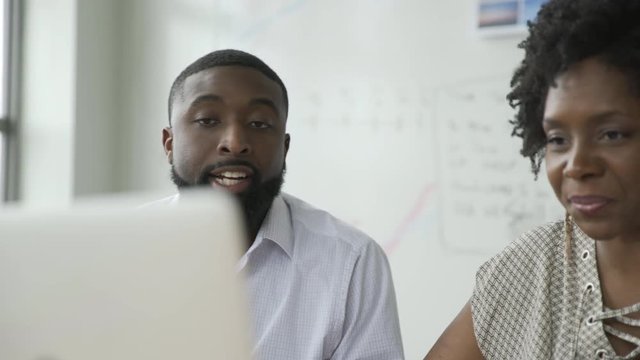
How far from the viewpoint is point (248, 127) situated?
4.16 ft

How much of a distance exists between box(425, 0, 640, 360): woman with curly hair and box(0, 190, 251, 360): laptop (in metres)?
0.60

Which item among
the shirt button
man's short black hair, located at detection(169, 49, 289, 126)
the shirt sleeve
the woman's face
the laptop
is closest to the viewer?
the laptop

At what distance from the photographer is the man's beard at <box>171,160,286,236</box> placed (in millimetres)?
1247

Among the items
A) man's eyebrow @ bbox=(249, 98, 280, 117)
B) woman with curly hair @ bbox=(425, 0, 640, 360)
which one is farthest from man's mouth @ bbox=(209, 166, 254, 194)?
woman with curly hair @ bbox=(425, 0, 640, 360)

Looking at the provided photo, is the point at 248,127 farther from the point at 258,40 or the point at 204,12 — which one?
the point at 204,12

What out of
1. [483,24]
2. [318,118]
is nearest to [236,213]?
[483,24]

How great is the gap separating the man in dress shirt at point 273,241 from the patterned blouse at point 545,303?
0.54 ft

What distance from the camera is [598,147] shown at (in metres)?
0.94

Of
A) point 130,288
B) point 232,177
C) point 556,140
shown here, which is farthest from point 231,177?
point 130,288

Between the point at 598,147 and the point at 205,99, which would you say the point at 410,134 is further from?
the point at 598,147

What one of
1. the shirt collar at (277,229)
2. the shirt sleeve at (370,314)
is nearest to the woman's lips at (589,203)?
the shirt sleeve at (370,314)

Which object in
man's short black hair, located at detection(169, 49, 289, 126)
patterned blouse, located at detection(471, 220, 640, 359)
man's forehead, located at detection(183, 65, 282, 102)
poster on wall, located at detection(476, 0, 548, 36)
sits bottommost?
patterned blouse, located at detection(471, 220, 640, 359)

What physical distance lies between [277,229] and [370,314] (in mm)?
215

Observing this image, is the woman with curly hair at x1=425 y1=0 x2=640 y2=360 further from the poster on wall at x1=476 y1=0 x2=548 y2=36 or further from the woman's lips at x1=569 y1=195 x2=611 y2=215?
the poster on wall at x1=476 y1=0 x2=548 y2=36
